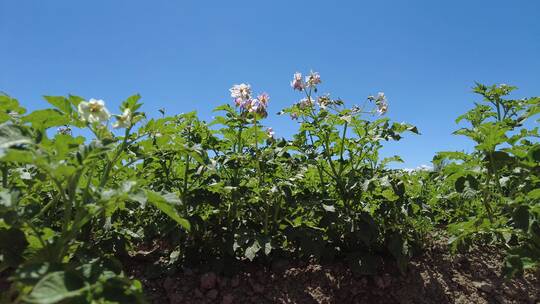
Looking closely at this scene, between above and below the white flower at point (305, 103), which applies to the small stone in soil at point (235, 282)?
below

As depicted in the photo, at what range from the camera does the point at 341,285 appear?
2750 mm

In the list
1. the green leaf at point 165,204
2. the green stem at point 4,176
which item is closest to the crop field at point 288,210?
the green stem at point 4,176

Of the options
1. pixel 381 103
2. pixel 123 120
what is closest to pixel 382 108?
pixel 381 103

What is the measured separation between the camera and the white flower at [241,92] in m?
3.19

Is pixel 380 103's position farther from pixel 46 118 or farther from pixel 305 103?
pixel 46 118

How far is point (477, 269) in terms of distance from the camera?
3.10 meters

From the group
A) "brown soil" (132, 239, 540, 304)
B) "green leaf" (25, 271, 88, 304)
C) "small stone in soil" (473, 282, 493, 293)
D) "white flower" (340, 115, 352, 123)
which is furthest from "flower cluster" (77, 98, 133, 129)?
"small stone in soil" (473, 282, 493, 293)

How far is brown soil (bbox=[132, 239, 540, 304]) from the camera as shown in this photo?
2.59m

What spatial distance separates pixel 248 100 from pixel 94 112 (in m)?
1.48

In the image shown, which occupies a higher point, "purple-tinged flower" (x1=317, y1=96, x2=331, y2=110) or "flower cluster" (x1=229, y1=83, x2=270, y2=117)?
"purple-tinged flower" (x1=317, y1=96, x2=331, y2=110)

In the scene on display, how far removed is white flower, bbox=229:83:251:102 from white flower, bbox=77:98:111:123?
1467mm

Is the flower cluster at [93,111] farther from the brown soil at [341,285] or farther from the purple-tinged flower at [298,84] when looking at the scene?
the purple-tinged flower at [298,84]

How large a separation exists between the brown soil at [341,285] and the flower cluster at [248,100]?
1144 mm

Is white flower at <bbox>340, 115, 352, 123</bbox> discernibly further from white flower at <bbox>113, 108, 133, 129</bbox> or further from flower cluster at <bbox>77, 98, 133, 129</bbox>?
flower cluster at <bbox>77, 98, 133, 129</bbox>
